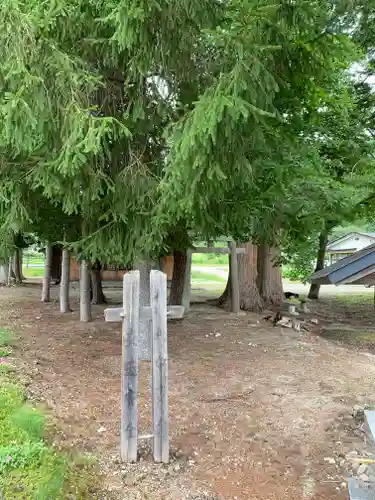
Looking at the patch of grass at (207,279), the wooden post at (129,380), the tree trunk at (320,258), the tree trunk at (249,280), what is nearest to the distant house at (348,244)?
the patch of grass at (207,279)

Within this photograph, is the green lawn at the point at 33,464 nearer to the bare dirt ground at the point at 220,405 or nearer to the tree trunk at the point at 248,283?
the bare dirt ground at the point at 220,405

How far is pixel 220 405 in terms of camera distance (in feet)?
20.1

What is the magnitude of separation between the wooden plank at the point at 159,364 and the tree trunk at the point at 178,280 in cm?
827

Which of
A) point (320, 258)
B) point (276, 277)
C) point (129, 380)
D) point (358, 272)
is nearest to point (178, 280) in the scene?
point (276, 277)

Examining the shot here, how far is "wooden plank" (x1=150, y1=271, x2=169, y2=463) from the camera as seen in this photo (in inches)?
181

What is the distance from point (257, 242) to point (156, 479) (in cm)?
898

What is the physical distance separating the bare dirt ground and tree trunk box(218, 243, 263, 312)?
312cm

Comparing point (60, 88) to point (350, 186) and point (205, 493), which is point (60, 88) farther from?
point (350, 186)

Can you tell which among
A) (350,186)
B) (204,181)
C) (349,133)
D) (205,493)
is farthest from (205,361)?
(349,133)

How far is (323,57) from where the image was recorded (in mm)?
7328

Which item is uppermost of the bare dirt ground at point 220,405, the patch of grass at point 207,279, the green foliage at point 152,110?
the green foliage at point 152,110

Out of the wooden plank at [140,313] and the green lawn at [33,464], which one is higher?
the wooden plank at [140,313]

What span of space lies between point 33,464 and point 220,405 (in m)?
2.75

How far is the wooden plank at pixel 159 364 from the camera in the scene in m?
4.59
